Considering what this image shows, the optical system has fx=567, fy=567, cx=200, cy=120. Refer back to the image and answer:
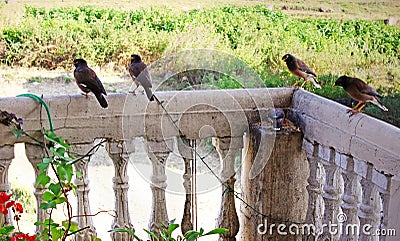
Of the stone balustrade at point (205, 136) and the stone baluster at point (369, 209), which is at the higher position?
the stone balustrade at point (205, 136)

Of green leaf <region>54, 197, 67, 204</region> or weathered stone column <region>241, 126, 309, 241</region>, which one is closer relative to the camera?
green leaf <region>54, 197, 67, 204</region>

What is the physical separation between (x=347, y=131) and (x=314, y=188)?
26 cm

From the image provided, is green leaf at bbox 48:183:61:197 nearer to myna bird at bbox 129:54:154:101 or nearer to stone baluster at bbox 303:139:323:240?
myna bird at bbox 129:54:154:101

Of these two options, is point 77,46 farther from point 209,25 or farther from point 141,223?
point 141,223

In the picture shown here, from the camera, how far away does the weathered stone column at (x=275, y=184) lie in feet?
5.30

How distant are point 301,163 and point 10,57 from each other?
251cm

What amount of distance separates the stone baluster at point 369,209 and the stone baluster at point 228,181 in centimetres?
45

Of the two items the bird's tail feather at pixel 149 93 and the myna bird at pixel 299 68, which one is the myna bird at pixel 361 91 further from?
the bird's tail feather at pixel 149 93

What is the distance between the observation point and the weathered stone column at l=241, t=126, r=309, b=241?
1616mm

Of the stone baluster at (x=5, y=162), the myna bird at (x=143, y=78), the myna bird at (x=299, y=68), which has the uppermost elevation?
the myna bird at (x=299, y=68)

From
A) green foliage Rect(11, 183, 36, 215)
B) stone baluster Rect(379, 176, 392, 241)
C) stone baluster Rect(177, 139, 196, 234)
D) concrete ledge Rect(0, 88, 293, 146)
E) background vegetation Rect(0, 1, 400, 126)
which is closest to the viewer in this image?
stone baluster Rect(379, 176, 392, 241)

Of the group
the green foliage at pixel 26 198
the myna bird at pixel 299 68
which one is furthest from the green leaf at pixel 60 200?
the green foliage at pixel 26 198

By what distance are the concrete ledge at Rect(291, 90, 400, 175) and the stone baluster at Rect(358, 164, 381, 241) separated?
53mm

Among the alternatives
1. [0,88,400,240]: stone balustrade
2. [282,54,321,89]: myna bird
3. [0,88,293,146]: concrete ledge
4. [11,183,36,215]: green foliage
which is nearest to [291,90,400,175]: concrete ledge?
[0,88,400,240]: stone balustrade
